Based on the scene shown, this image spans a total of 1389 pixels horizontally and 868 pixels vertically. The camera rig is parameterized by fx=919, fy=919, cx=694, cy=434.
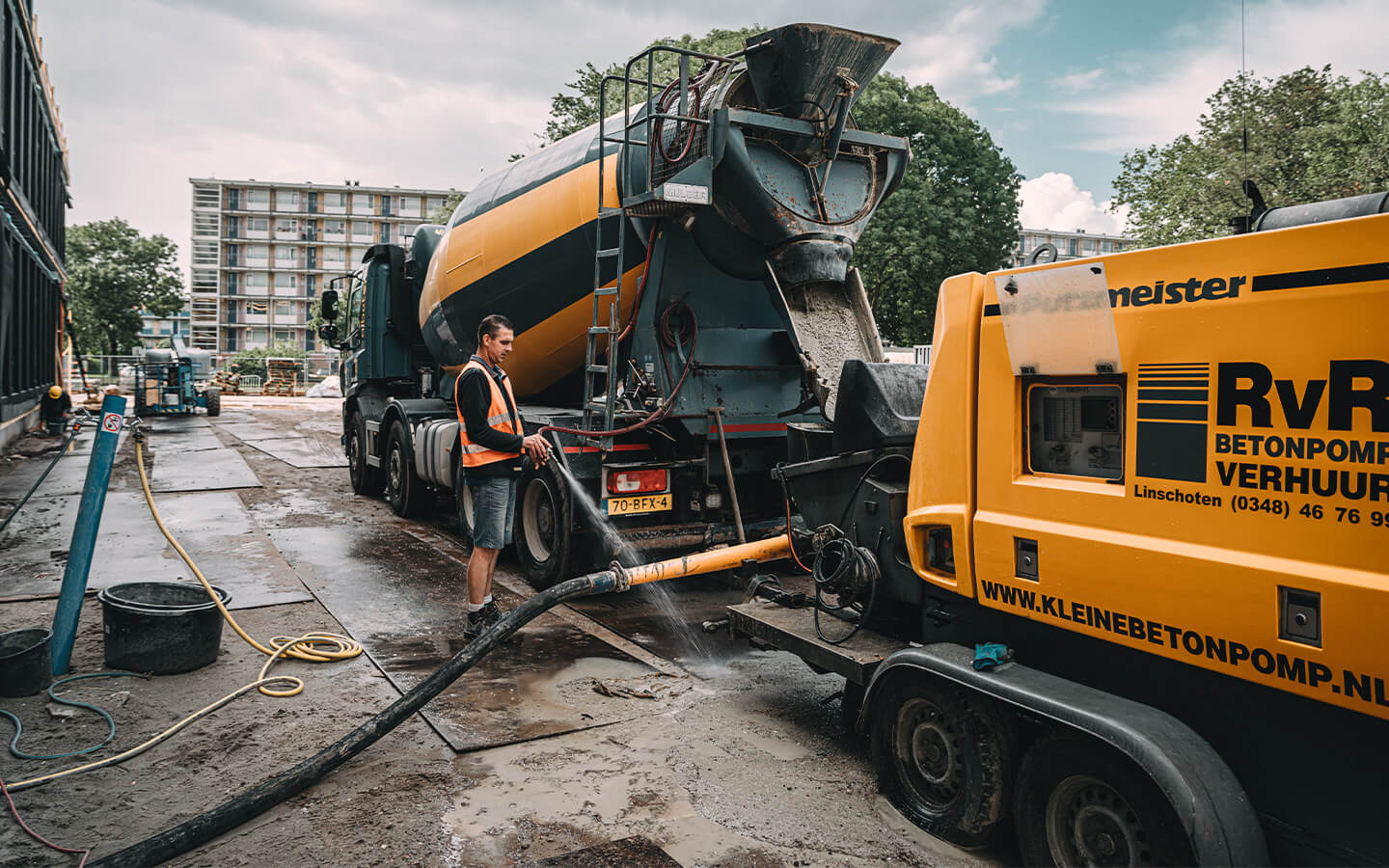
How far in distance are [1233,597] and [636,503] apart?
474 centimetres

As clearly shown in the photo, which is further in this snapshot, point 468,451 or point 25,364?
point 25,364

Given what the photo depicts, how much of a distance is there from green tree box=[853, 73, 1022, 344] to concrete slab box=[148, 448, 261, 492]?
59.6 ft

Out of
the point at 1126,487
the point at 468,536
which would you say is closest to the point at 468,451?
the point at 468,536

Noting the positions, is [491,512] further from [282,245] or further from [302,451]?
[282,245]

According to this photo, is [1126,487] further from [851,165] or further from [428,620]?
[428,620]

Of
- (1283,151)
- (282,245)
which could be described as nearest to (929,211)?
(1283,151)

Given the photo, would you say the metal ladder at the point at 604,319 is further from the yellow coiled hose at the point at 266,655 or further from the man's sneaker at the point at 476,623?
the yellow coiled hose at the point at 266,655

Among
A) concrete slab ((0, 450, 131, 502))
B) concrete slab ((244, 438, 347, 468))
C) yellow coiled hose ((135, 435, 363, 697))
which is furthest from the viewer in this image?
concrete slab ((244, 438, 347, 468))

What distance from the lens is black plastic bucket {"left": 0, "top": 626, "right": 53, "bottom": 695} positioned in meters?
4.48

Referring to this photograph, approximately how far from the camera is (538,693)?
4859 millimetres

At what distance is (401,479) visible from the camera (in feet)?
34.7

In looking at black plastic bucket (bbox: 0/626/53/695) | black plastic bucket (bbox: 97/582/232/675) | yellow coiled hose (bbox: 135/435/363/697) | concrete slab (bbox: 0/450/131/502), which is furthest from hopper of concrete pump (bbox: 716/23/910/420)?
concrete slab (bbox: 0/450/131/502)

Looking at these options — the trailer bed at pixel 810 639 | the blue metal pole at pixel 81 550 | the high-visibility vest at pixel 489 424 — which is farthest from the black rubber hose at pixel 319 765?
the blue metal pole at pixel 81 550

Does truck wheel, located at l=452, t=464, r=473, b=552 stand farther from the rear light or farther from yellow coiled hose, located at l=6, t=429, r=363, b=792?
yellow coiled hose, located at l=6, t=429, r=363, b=792
